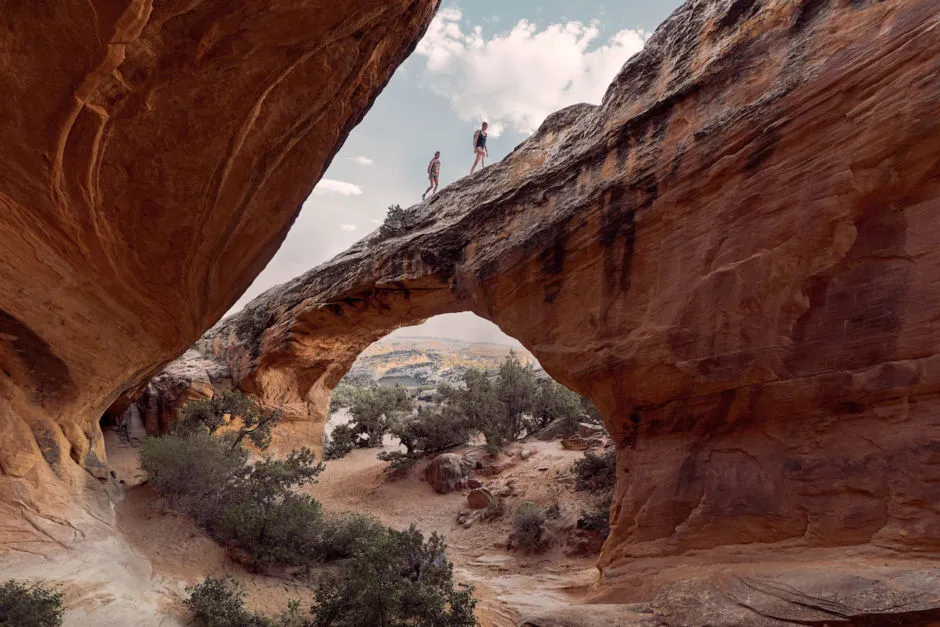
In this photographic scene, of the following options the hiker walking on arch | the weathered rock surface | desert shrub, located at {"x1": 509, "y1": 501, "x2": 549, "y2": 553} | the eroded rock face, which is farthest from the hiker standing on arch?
the weathered rock surface

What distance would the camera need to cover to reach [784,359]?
15.5ft

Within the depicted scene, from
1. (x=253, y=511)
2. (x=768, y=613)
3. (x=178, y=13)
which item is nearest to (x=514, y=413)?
(x=253, y=511)

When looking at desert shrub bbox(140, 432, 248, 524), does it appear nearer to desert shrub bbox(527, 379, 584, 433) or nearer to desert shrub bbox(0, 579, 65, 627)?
desert shrub bbox(0, 579, 65, 627)

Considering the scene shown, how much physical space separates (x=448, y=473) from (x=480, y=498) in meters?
2.04

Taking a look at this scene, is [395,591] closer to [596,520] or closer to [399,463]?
[596,520]

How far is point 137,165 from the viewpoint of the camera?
5152 mm

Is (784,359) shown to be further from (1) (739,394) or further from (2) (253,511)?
(2) (253,511)

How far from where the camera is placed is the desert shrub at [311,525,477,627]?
555 centimetres

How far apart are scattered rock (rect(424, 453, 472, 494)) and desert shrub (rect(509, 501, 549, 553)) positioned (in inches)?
163

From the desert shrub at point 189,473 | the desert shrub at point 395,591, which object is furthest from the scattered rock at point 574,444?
the desert shrub at point 189,473

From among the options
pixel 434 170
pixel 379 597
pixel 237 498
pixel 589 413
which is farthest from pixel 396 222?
pixel 589 413

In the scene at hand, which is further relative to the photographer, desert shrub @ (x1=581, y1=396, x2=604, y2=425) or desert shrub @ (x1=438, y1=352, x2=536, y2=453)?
desert shrub @ (x1=581, y1=396, x2=604, y2=425)

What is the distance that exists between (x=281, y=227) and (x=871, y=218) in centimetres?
781

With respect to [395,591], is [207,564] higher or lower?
lower
